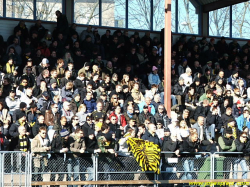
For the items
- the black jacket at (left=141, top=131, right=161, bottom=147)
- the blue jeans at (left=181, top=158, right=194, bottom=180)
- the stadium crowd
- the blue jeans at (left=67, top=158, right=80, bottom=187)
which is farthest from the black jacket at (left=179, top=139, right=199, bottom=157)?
the blue jeans at (left=67, top=158, right=80, bottom=187)

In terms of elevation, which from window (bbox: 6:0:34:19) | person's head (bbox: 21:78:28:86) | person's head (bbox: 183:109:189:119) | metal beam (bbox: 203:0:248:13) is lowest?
person's head (bbox: 183:109:189:119)

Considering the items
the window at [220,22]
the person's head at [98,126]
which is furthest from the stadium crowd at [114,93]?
the window at [220,22]

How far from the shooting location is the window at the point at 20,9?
891 inches

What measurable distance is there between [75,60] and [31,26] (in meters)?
2.10

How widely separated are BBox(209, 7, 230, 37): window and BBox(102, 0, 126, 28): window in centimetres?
408

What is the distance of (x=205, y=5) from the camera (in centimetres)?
2681

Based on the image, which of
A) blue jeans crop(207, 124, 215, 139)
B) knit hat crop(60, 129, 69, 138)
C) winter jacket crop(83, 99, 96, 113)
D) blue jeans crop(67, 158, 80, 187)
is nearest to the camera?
blue jeans crop(67, 158, 80, 187)

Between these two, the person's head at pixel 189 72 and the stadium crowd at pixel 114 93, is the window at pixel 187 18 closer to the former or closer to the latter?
the stadium crowd at pixel 114 93

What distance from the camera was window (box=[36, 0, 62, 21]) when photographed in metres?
23.1

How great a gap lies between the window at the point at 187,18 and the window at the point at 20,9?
638cm

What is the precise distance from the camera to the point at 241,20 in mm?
27797

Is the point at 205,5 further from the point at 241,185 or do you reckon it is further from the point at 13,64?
the point at 241,185

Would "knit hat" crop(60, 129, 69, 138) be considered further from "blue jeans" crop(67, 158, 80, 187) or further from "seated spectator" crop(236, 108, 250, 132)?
"seated spectator" crop(236, 108, 250, 132)

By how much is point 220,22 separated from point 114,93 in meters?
9.52
